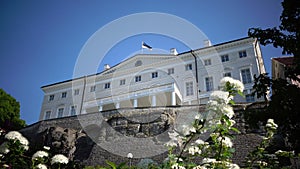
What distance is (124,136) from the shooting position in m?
14.2

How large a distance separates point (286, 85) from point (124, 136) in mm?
10159

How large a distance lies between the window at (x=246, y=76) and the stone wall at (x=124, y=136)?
1202 centimetres

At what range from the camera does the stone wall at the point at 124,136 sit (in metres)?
12.8

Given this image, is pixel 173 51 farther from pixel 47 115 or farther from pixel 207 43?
pixel 47 115

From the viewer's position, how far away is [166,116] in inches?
568

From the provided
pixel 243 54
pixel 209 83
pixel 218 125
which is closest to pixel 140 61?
pixel 209 83

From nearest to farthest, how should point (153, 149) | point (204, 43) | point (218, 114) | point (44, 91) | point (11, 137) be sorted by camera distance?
point (218, 114), point (11, 137), point (153, 149), point (204, 43), point (44, 91)

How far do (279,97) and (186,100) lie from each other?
20500 mm

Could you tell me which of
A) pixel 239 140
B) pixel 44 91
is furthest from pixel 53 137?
pixel 44 91

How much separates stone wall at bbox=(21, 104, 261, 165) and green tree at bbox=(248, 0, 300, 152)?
6137 mm

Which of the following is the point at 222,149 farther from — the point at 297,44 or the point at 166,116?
the point at 166,116

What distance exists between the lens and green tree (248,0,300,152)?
5281mm

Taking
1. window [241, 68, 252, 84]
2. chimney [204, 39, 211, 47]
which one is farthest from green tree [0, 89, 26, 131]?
window [241, 68, 252, 84]

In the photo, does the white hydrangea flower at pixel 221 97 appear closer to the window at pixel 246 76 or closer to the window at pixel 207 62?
the window at pixel 246 76
